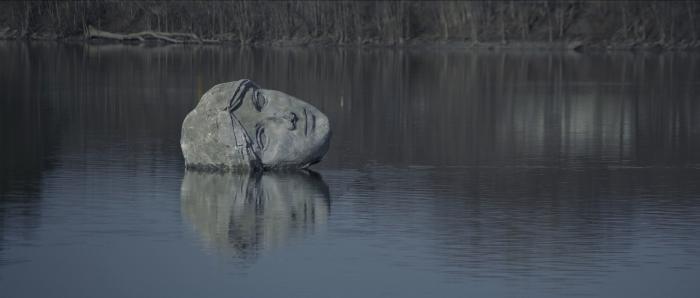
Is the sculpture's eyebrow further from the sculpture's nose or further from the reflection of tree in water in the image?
the reflection of tree in water

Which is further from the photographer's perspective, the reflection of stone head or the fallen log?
the fallen log

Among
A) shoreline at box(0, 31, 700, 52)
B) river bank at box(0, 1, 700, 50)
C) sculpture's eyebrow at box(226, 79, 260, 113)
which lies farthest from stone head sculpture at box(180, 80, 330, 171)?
river bank at box(0, 1, 700, 50)

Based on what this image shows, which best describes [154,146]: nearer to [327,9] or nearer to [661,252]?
[661,252]

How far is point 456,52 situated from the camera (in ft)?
225

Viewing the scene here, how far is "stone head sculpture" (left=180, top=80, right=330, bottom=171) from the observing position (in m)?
20.0

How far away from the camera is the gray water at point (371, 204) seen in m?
14.0

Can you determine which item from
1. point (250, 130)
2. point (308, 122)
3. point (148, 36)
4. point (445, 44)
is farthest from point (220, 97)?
point (445, 44)

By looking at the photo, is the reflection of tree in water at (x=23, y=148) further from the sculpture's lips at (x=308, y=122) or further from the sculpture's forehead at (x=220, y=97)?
the sculpture's lips at (x=308, y=122)

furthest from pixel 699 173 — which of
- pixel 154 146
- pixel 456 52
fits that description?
pixel 456 52

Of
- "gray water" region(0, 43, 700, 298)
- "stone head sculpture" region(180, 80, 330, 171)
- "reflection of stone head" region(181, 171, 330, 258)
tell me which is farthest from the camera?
"stone head sculpture" region(180, 80, 330, 171)

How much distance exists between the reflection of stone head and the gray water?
0.16 ft

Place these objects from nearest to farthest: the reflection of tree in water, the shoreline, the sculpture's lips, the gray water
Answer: the gray water → the reflection of tree in water → the sculpture's lips → the shoreline

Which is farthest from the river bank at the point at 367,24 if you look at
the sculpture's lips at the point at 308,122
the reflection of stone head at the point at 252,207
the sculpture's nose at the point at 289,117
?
the reflection of stone head at the point at 252,207

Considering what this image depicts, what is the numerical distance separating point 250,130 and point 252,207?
2435mm
